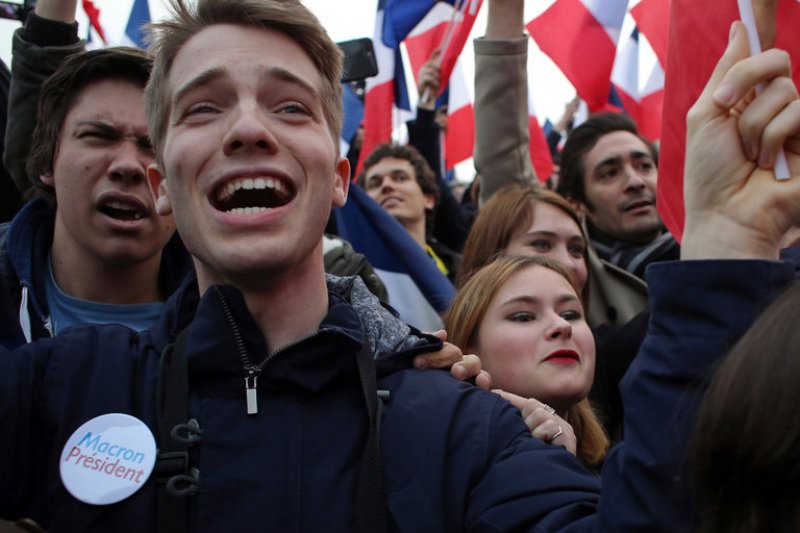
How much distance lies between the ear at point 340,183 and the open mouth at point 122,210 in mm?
780

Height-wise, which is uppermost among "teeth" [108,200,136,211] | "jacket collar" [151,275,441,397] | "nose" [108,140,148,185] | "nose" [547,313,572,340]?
"nose" [108,140,148,185]

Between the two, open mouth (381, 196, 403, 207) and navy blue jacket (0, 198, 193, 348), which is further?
open mouth (381, 196, 403, 207)

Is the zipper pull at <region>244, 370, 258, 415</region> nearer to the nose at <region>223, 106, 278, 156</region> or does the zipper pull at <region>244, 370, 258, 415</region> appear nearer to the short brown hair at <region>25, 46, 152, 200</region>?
the nose at <region>223, 106, 278, 156</region>

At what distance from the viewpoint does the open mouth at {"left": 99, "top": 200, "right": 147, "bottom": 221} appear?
2643 mm

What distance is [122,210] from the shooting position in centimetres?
269

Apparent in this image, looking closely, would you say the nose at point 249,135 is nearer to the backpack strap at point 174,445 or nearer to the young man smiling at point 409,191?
the backpack strap at point 174,445

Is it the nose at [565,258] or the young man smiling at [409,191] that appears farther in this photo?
the young man smiling at [409,191]

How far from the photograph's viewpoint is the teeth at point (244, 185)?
182 centimetres

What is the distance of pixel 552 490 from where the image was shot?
1.57 m

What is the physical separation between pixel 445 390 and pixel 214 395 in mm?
435

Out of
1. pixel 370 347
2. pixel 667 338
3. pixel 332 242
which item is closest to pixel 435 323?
pixel 332 242

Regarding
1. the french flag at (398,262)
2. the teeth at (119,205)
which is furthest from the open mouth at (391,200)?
the teeth at (119,205)

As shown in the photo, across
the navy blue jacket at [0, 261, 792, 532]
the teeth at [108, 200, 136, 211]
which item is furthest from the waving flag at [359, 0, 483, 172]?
the navy blue jacket at [0, 261, 792, 532]

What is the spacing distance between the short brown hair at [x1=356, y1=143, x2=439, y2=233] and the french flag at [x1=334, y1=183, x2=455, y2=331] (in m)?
0.86
